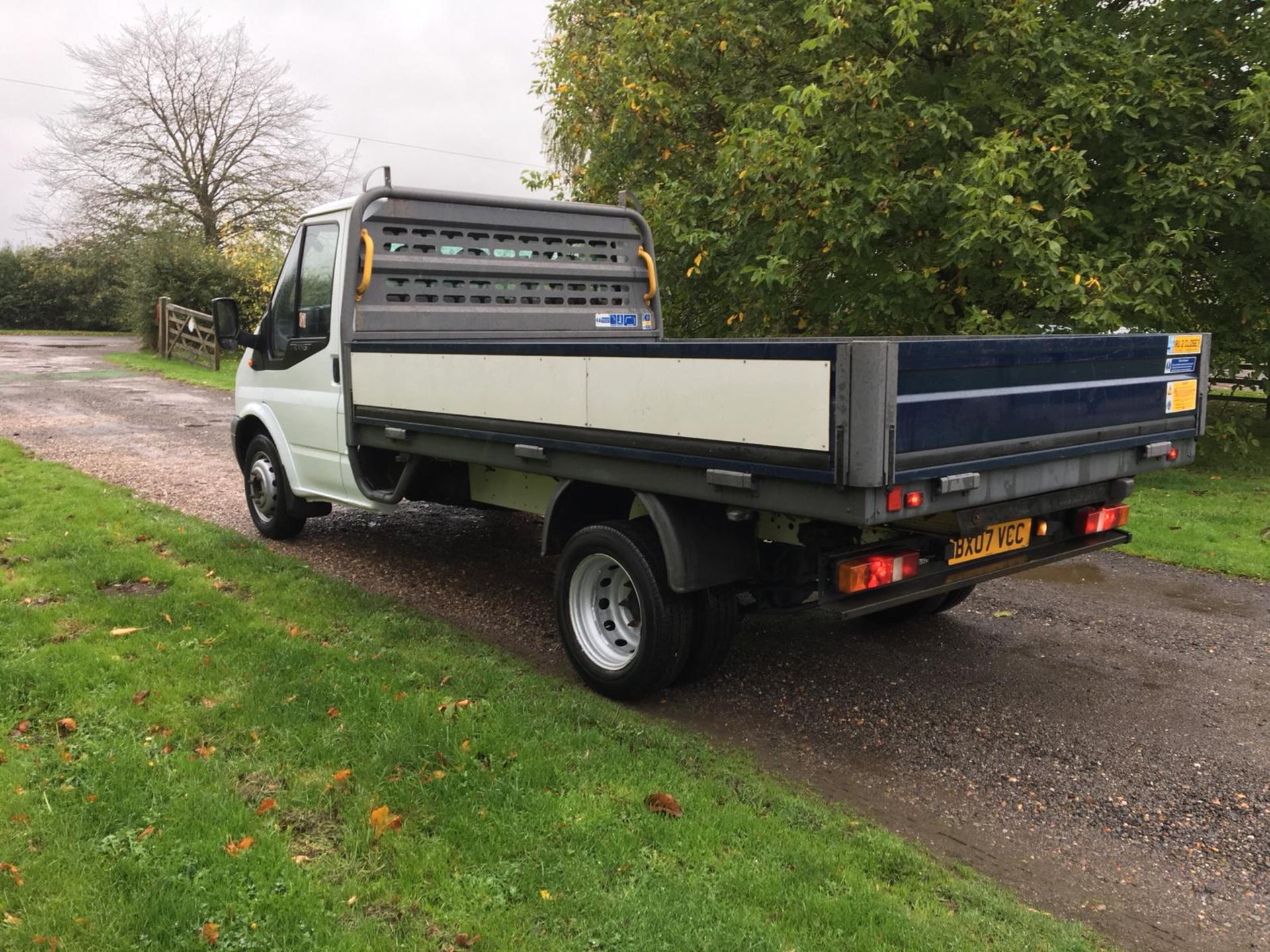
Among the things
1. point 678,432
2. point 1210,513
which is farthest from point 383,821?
point 1210,513

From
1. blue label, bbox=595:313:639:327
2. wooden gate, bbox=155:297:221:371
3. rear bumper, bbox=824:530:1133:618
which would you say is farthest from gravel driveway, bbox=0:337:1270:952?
wooden gate, bbox=155:297:221:371

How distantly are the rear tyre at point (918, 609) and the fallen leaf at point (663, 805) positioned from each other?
2.66 meters

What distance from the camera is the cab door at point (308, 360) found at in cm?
627

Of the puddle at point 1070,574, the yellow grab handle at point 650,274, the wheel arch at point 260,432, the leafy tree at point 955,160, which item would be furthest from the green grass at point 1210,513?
the wheel arch at point 260,432

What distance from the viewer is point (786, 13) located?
1061cm

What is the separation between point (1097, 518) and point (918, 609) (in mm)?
1282

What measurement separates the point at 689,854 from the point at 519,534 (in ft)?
16.2

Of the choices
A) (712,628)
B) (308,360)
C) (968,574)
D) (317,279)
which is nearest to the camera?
(968,574)

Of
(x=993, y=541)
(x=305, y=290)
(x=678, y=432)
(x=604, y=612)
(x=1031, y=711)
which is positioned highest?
(x=305, y=290)

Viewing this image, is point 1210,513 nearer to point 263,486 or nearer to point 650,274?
point 650,274

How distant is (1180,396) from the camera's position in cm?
479

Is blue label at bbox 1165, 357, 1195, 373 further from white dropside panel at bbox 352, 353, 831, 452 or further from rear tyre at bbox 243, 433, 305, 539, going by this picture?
rear tyre at bbox 243, 433, 305, 539

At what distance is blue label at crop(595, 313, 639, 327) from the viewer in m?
7.02

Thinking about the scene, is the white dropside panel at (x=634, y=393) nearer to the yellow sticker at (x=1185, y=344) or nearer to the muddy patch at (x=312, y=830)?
the muddy patch at (x=312, y=830)
